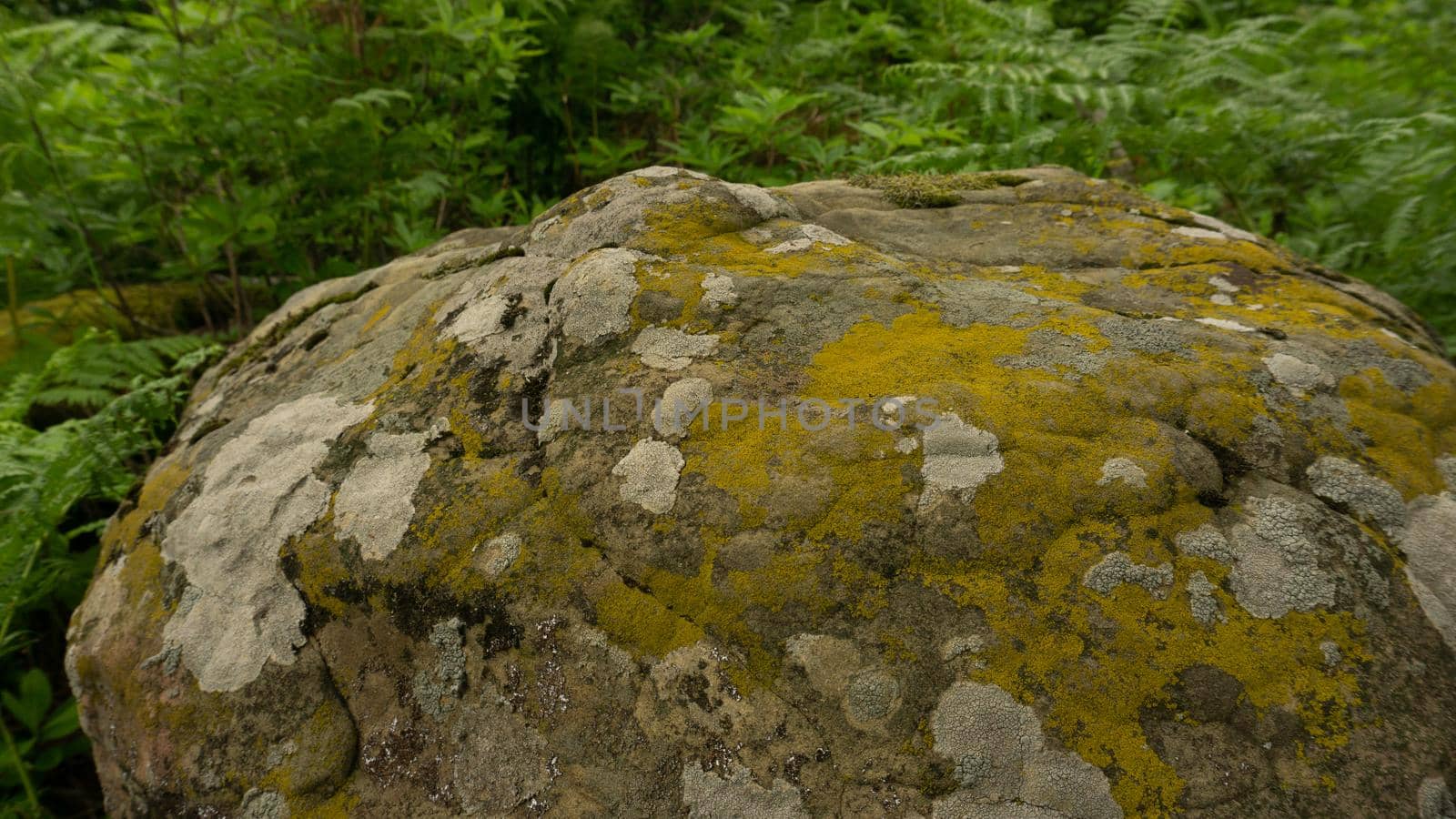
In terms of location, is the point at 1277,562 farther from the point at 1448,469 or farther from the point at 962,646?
the point at 962,646

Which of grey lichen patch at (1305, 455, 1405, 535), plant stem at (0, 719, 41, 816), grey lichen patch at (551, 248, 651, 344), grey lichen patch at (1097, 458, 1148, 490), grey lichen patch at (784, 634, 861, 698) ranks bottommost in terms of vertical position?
plant stem at (0, 719, 41, 816)

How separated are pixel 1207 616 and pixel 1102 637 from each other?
304mm

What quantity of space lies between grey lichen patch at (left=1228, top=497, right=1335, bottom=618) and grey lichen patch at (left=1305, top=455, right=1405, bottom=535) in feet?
0.56

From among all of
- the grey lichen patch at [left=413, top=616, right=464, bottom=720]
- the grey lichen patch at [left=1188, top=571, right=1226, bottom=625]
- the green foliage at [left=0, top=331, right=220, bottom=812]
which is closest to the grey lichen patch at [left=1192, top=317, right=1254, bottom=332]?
the grey lichen patch at [left=1188, top=571, right=1226, bottom=625]

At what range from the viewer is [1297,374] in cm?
240

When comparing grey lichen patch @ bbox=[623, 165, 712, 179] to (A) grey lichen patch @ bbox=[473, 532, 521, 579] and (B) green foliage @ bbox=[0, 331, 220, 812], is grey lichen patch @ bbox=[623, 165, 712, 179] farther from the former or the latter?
(B) green foliage @ bbox=[0, 331, 220, 812]

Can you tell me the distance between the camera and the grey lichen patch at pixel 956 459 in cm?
213

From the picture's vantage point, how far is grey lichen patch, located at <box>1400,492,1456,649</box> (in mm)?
1914

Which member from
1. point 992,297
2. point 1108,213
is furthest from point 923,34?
point 992,297

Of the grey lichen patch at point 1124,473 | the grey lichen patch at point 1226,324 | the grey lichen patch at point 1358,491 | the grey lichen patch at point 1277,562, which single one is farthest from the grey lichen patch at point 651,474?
the grey lichen patch at point 1226,324

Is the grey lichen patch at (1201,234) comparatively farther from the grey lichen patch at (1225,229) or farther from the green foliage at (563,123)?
the green foliage at (563,123)

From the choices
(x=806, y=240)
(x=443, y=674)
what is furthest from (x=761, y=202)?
(x=443, y=674)

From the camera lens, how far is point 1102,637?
1886mm

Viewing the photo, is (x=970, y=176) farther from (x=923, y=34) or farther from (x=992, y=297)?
(x=923, y=34)
